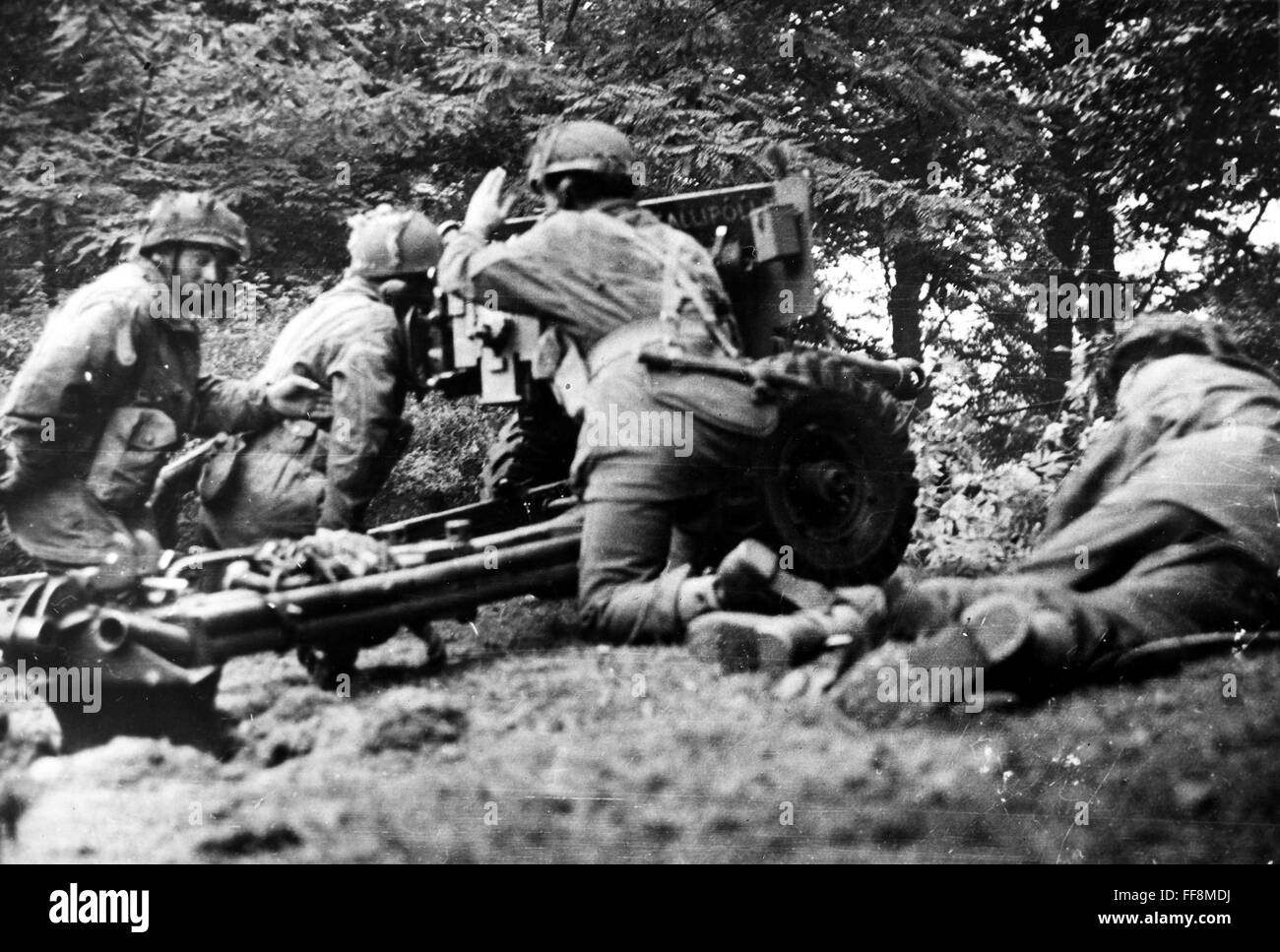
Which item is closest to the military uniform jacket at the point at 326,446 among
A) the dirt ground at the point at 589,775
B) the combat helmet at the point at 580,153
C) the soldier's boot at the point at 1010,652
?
the dirt ground at the point at 589,775

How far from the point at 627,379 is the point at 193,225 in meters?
1.79

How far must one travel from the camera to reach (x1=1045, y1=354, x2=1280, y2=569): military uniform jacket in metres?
6.37

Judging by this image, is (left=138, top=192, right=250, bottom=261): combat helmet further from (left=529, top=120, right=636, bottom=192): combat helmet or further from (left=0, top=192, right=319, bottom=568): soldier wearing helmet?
(left=529, top=120, right=636, bottom=192): combat helmet

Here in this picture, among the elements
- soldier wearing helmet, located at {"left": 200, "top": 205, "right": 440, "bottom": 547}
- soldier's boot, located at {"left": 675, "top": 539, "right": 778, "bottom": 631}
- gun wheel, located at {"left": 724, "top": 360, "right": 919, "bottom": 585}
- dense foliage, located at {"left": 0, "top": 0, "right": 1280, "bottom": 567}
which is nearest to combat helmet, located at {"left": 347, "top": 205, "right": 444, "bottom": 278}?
soldier wearing helmet, located at {"left": 200, "top": 205, "right": 440, "bottom": 547}

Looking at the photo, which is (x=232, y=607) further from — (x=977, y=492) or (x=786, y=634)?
(x=977, y=492)

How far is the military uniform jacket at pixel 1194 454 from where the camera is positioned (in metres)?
6.37

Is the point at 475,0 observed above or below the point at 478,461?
above

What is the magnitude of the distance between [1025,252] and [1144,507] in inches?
44.2

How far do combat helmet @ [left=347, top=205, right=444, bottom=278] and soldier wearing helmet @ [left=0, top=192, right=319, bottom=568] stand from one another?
0.52 metres

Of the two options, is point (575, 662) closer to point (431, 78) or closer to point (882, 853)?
point (882, 853)

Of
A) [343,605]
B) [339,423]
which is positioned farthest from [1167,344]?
[343,605]

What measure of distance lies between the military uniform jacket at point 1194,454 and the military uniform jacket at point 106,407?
3.23 meters

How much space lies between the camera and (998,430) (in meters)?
6.56

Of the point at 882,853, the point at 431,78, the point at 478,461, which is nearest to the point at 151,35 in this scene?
the point at 431,78
